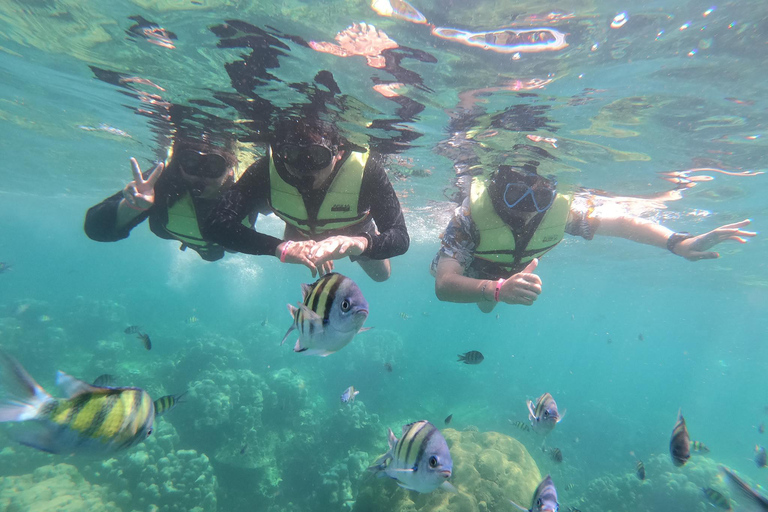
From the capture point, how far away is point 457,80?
7555mm

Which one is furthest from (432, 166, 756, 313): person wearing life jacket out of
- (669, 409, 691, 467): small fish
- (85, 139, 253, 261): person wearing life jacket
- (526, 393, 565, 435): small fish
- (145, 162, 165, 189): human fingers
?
(145, 162, 165, 189): human fingers

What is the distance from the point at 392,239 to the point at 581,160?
33.2 ft

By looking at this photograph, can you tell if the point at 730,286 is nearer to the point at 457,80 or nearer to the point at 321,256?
the point at 457,80

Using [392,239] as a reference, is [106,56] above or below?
above

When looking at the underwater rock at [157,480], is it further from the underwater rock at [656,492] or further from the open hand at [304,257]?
the underwater rock at [656,492]

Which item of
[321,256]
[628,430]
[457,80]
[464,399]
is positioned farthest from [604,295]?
[321,256]

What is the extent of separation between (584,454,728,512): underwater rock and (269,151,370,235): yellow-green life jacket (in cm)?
1373

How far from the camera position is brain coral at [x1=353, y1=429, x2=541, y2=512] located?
666 centimetres

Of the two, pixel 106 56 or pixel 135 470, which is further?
pixel 135 470

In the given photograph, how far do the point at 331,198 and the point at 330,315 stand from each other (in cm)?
377

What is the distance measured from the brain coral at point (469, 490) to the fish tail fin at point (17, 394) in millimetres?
6270

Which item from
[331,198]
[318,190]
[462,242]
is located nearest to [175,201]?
[318,190]

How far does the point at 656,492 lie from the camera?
43.4 feet

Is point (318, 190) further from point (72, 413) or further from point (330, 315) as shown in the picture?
point (72, 413)
